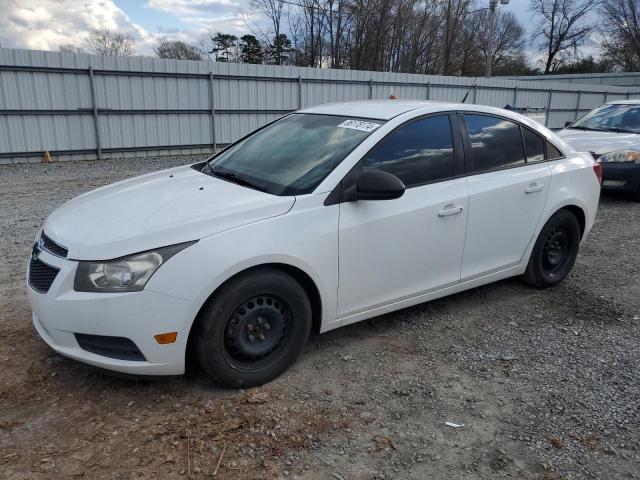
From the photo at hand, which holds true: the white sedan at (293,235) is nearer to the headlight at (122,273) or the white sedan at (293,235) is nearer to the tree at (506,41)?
the headlight at (122,273)

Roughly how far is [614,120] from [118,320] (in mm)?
9735

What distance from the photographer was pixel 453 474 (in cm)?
253

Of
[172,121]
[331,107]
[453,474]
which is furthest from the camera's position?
[172,121]

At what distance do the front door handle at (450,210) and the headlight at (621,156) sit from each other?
20.3 feet

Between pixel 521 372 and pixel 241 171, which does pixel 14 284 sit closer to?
pixel 241 171

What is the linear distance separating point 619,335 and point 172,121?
12795 millimetres

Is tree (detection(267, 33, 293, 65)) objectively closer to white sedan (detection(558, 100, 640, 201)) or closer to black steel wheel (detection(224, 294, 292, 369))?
white sedan (detection(558, 100, 640, 201))

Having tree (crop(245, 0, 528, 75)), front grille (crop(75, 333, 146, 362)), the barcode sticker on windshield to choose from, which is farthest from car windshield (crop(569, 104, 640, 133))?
tree (crop(245, 0, 528, 75))

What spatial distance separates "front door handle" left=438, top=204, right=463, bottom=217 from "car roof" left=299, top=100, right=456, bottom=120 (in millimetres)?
761

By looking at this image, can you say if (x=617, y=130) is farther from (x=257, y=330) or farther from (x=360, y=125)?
(x=257, y=330)

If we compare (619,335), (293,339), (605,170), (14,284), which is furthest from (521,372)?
(605,170)

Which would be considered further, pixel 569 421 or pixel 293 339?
pixel 293 339

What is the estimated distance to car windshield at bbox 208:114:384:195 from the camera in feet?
11.2

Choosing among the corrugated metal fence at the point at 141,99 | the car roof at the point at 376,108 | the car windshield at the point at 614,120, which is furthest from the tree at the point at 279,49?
the car roof at the point at 376,108
